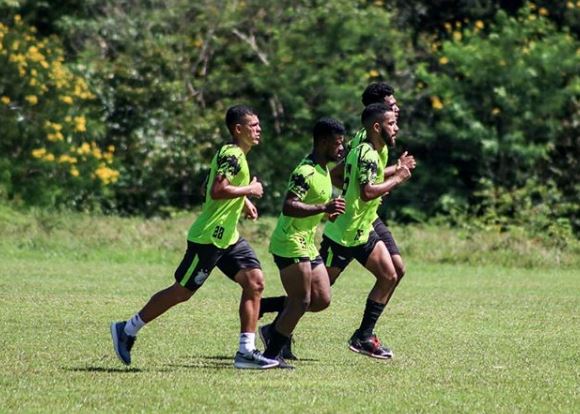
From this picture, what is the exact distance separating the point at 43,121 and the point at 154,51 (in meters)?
3.38

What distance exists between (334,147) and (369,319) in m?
1.73

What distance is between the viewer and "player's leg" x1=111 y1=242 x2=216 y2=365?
10.8 m

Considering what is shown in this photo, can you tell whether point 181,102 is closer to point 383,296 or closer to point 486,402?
point 383,296

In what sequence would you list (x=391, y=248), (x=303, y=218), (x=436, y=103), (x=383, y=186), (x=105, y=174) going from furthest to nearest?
(x=436, y=103)
(x=105, y=174)
(x=391, y=248)
(x=383, y=186)
(x=303, y=218)

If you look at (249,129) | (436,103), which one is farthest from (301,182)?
(436,103)

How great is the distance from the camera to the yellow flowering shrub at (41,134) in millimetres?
25234

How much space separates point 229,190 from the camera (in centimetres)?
1076

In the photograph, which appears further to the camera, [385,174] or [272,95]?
[272,95]

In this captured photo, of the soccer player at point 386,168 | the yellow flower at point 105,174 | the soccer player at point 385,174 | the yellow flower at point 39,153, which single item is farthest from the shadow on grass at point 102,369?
the yellow flower at point 105,174

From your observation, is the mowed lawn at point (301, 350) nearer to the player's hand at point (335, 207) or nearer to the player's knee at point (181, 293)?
the player's knee at point (181, 293)

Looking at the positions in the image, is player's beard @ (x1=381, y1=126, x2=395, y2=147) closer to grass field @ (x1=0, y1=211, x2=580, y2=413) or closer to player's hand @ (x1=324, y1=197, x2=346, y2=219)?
player's hand @ (x1=324, y1=197, x2=346, y2=219)

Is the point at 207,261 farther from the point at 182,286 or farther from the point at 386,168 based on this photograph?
the point at 386,168

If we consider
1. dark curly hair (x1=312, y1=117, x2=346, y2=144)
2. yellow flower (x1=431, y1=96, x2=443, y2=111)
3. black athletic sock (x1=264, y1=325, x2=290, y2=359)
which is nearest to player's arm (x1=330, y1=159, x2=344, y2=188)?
dark curly hair (x1=312, y1=117, x2=346, y2=144)

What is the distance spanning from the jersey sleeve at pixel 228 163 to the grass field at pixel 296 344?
141 cm
